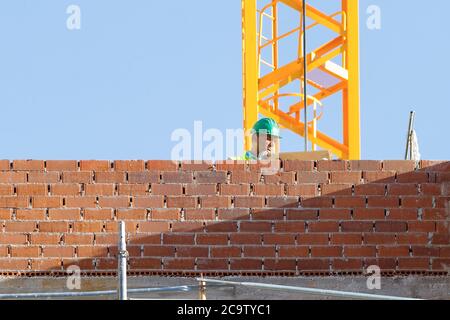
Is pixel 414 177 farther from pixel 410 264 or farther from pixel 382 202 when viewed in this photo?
pixel 410 264

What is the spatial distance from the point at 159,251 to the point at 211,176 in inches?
39.1

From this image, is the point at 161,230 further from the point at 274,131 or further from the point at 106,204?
the point at 274,131

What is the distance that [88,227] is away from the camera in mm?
13289

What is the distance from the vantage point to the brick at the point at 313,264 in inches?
524

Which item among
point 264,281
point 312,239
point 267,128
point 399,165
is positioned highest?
point 267,128

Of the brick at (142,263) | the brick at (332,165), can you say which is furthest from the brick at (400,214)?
the brick at (142,263)

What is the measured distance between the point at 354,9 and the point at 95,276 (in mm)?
11819

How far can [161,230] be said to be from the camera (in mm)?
13305

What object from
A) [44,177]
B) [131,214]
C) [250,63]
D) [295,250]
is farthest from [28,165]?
[250,63]

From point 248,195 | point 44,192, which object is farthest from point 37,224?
point 248,195

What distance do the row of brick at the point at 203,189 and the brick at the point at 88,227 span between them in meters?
0.32

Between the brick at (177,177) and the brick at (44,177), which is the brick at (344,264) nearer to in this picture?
the brick at (177,177)
